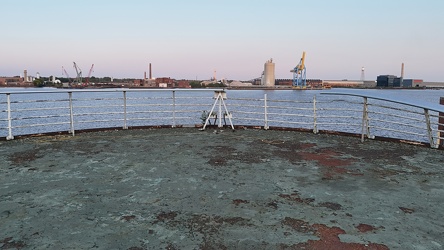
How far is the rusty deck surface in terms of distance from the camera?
10.4ft

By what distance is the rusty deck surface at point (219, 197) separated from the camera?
10.4ft

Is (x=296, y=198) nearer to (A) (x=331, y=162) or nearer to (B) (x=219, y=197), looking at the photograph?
(B) (x=219, y=197)

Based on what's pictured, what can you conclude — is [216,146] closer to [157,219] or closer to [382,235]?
[157,219]

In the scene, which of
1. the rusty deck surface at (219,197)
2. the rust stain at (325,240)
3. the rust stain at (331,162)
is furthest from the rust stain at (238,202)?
the rust stain at (331,162)

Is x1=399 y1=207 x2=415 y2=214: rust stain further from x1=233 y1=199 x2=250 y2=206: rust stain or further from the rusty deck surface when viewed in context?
x1=233 y1=199 x2=250 y2=206: rust stain

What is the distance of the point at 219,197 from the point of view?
14.0 feet

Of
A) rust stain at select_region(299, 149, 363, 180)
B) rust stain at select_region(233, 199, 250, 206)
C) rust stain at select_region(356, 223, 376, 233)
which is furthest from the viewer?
rust stain at select_region(299, 149, 363, 180)

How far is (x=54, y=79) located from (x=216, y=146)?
205 metres

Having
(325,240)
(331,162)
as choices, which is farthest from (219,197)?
(331,162)

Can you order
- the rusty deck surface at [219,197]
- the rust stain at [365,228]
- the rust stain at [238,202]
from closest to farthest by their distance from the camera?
the rusty deck surface at [219,197] → the rust stain at [365,228] → the rust stain at [238,202]

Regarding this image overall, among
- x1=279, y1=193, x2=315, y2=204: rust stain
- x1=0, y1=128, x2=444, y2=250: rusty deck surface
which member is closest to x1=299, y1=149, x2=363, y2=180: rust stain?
x1=0, y1=128, x2=444, y2=250: rusty deck surface

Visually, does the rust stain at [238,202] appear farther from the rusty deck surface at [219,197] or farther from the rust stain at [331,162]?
the rust stain at [331,162]

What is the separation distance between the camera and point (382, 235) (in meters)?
3.25

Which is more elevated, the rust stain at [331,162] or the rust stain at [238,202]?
the rust stain at [331,162]
